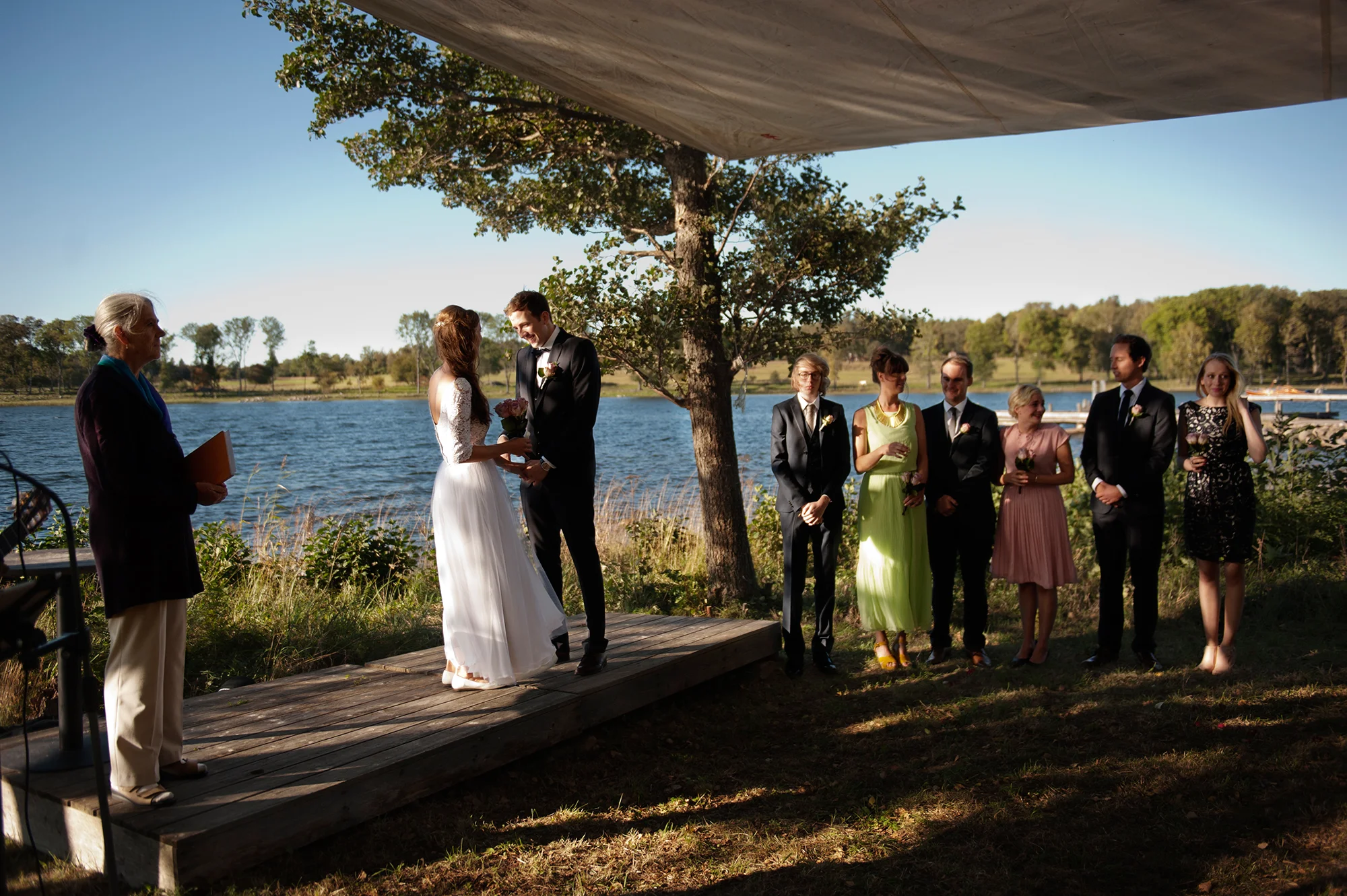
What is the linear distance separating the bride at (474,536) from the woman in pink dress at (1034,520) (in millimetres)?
3305

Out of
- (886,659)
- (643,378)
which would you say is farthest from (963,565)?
(643,378)

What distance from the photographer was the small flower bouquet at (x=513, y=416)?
4727 millimetres

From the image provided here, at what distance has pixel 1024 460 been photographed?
5926 millimetres

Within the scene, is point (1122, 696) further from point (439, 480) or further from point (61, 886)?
point (61, 886)

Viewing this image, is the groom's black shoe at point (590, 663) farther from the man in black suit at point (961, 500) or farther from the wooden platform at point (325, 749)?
the man in black suit at point (961, 500)

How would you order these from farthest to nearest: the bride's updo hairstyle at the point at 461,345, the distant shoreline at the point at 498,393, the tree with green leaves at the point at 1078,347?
the tree with green leaves at the point at 1078,347, the distant shoreline at the point at 498,393, the bride's updo hairstyle at the point at 461,345

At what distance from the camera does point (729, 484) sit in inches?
341

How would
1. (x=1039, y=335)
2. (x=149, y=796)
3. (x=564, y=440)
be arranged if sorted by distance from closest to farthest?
1. (x=149, y=796)
2. (x=564, y=440)
3. (x=1039, y=335)

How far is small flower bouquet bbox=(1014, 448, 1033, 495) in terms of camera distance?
593 centimetres

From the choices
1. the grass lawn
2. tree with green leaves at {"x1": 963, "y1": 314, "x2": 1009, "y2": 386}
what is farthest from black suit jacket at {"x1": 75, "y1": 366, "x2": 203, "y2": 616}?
tree with green leaves at {"x1": 963, "y1": 314, "x2": 1009, "y2": 386}

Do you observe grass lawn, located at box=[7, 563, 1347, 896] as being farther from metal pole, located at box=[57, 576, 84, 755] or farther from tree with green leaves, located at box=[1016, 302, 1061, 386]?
tree with green leaves, located at box=[1016, 302, 1061, 386]

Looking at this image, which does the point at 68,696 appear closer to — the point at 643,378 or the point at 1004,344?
the point at 643,378

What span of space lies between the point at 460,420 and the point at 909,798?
2716 millimetres

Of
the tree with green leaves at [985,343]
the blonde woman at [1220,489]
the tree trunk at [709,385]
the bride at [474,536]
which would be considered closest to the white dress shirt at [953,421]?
the blonde woman at [1220,489]
